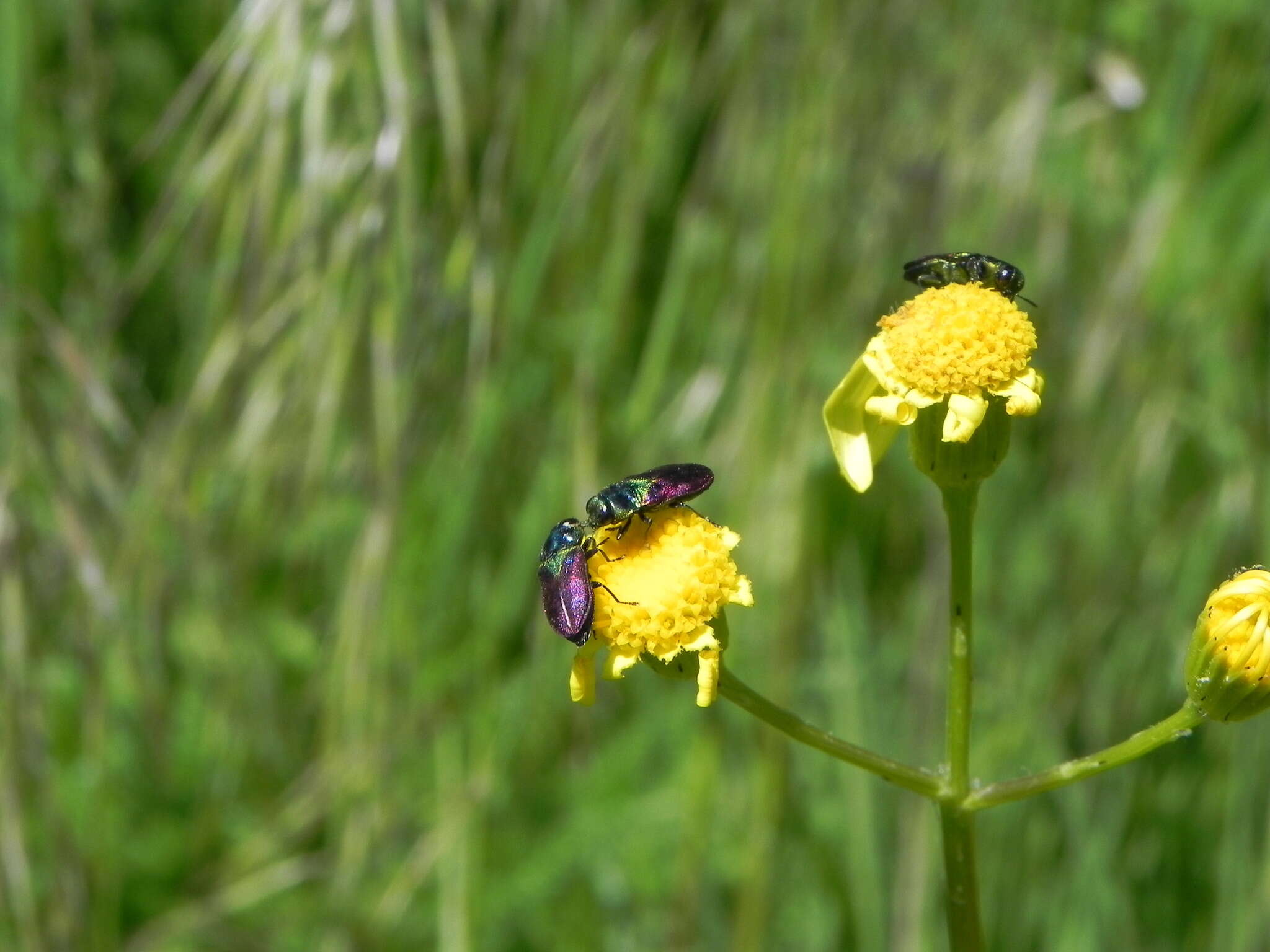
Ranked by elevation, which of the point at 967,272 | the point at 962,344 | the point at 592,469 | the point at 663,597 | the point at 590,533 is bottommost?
the point at 663,597

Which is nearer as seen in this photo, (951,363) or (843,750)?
(843,750)

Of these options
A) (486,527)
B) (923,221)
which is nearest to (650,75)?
(923,221)

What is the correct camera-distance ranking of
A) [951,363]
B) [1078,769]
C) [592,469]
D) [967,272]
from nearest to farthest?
[1078,769] < [951,363] < [967,272] < [592,469]

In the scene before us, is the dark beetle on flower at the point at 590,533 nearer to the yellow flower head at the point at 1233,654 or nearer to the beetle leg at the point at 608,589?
the beetle leg at the point at 608,589

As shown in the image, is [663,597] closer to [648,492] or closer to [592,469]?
[648,492]

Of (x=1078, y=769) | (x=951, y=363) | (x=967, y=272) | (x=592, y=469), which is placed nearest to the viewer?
(x=1078, y=769)

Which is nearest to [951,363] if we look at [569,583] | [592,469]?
[569,583]

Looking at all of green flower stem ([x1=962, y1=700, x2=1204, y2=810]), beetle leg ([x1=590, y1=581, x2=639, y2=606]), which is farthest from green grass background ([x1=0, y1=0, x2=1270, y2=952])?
green flower stem ([x1=962, y1=700, x2=1204, y2=810])

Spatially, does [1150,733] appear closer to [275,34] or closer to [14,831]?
[275,34]
